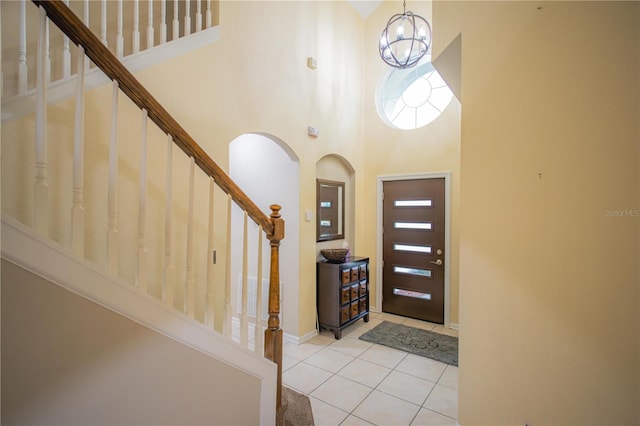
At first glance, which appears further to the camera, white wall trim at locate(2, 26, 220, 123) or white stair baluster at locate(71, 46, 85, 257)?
white wall trim at locate(2, 26, 220, 123)

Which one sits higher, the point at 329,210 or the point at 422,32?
the point at 422,32

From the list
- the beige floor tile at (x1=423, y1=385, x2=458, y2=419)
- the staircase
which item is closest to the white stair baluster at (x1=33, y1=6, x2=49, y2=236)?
the staircase

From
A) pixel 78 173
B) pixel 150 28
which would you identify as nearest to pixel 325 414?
pixel 78 173

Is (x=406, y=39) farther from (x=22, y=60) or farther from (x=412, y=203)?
(x=22, y=60)

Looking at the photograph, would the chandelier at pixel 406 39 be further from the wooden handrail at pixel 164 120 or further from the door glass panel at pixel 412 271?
the door glass panel at pixel 412 271

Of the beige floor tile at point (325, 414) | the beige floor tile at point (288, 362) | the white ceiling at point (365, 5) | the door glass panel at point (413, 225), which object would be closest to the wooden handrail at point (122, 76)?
the beige floor tile at point (325, 414)

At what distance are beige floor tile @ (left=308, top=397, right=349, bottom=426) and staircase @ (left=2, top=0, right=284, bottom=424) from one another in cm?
43

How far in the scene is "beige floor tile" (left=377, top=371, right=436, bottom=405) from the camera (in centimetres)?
249

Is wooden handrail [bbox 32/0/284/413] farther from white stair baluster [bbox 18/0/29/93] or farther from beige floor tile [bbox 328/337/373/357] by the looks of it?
beige floor tile [bbox 328/337/373/357]

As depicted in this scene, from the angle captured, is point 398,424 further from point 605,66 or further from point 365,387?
point 605,66

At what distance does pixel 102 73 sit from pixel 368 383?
3078 mm

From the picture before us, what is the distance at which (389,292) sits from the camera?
452 cm

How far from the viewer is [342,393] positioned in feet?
8.30

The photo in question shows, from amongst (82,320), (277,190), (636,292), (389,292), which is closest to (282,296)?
(277,190)
